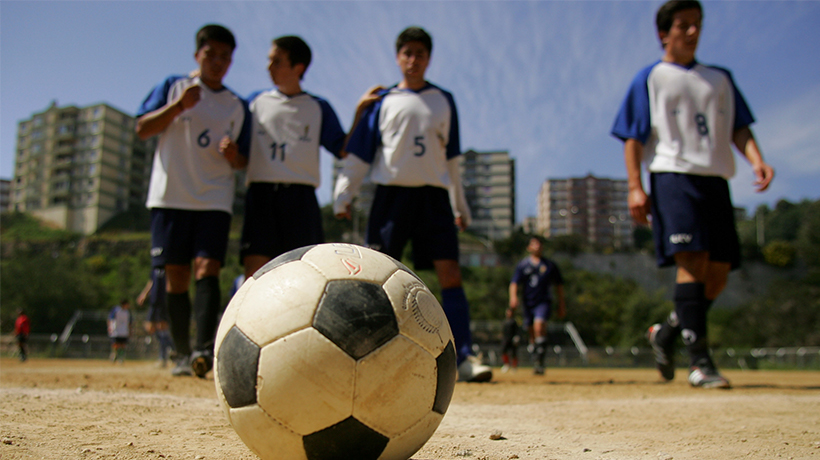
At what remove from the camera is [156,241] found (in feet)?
13.6

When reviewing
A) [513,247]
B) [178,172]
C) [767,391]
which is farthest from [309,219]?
[513,247]

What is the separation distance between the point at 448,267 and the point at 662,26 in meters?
2.58

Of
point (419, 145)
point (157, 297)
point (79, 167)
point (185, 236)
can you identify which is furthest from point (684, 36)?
point (79, 167)

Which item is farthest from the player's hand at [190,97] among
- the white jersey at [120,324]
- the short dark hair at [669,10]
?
the white jersey at [120,324]

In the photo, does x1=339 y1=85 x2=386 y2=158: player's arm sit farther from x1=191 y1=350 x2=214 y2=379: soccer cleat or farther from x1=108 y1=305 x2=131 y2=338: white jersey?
x1=108 y1=305 x2=131 y2=338: white jersey

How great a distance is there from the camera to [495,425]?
8.13 feet

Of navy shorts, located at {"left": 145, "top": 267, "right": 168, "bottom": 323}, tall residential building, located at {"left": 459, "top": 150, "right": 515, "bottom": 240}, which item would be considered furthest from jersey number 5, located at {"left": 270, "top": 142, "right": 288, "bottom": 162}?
tall residential building, located at {"left": 459, "top": 150, "right": 515, "bottom": 240}

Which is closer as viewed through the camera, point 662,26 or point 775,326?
point 662,26

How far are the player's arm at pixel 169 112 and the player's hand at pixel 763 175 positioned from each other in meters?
4.17

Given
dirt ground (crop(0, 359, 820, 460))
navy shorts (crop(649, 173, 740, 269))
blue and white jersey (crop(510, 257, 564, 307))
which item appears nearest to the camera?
dirt ground (crop(0, 359, 820, 460))

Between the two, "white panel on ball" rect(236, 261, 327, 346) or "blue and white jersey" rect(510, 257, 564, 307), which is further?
"blue and white jersey" rect(510, 257, 564, 307)

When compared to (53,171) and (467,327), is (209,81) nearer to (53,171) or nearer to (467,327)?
(467,327)

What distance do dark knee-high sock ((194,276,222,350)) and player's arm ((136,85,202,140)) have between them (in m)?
1.15

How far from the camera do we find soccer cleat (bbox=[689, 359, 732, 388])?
389 cm
